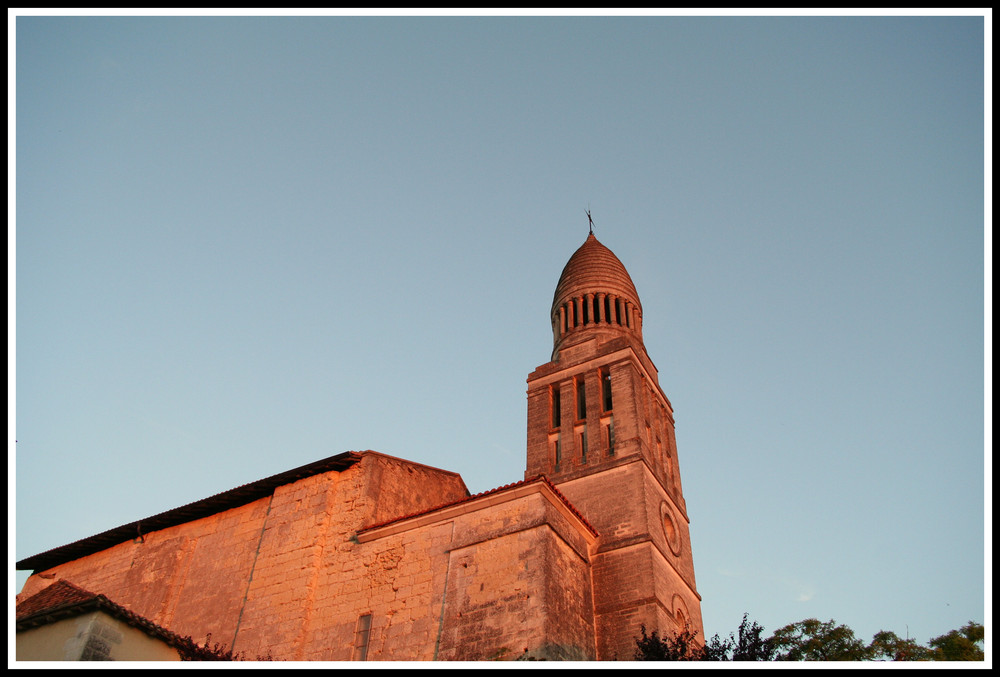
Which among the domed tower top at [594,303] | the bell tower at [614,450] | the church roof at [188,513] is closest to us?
the bell tower at [614,450]

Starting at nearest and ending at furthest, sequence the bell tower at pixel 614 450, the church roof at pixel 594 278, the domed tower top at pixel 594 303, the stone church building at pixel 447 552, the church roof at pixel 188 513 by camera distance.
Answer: the stone church building at pixel 447 552, the bell tower at pixel 614 450, the church roof at pixel 188 513, the domed tower top at pixel 594 303, the church roof at pixel 594 278

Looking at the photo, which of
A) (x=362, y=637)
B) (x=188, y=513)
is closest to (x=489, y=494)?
(x=362, y=637)

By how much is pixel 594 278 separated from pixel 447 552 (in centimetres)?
1325

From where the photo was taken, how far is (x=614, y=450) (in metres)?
20.3

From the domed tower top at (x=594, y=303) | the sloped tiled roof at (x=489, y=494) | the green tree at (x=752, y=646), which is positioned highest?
the domed tower top at (x=594, y=303)

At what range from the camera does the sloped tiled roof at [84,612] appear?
474 inches

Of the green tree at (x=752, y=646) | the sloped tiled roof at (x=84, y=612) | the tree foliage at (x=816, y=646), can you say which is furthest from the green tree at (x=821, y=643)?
the sloped tiled roof at (x=84, y=612)

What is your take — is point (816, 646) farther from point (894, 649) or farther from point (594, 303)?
point (594, 303)

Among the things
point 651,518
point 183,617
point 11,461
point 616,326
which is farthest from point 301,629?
point 616,326

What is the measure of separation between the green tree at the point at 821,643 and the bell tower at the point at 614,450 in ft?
12.7

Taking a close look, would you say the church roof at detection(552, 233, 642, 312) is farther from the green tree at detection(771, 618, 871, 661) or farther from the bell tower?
the green tree at detection(771, 618, 871, 661)

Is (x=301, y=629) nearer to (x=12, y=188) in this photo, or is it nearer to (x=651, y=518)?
(x=651, y=518)

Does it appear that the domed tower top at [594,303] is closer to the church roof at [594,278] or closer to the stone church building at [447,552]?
the church roof at [594,278]

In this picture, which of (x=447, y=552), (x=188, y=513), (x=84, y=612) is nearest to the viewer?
(x=84, y=612)
